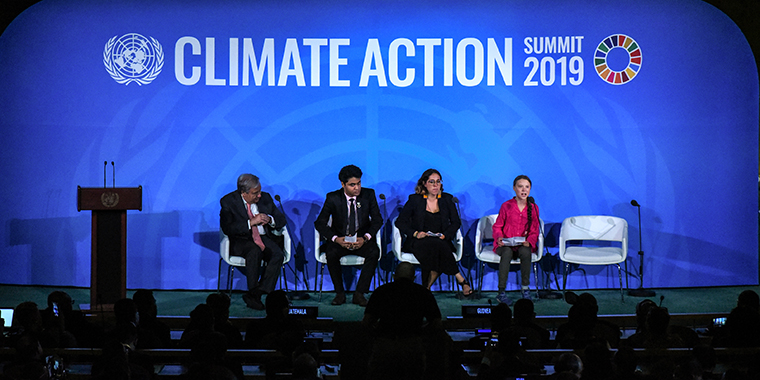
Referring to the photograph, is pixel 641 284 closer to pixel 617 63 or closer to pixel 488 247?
pixel 488 247

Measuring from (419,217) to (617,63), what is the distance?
104 inches

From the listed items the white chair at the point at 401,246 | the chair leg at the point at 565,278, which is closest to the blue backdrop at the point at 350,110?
the chair leg at the point at 565,278

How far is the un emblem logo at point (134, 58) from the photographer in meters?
7.11

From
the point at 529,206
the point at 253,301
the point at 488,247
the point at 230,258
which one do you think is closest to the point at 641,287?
the point at 529,206

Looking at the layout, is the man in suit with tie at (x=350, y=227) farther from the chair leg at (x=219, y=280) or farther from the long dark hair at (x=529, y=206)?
the long dark hair at (x=529, y=206)

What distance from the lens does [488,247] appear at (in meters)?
6.95

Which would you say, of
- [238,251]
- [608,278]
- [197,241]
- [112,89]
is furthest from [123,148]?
[608,278]

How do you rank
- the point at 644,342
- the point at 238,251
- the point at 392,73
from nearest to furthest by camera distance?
the point at 644,342 < the point at 238,251 < the point at 392,73

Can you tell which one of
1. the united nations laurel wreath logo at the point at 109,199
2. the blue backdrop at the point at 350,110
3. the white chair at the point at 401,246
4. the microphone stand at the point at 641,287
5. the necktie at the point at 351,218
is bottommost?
the microphone stand at the point at 641,287

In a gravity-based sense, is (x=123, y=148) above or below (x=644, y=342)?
above

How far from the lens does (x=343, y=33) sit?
23.3ft

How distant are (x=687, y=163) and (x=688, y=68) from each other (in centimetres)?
98

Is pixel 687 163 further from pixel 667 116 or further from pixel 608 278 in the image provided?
pixel 608 278

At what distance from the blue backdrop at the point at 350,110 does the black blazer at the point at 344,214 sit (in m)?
0.52
